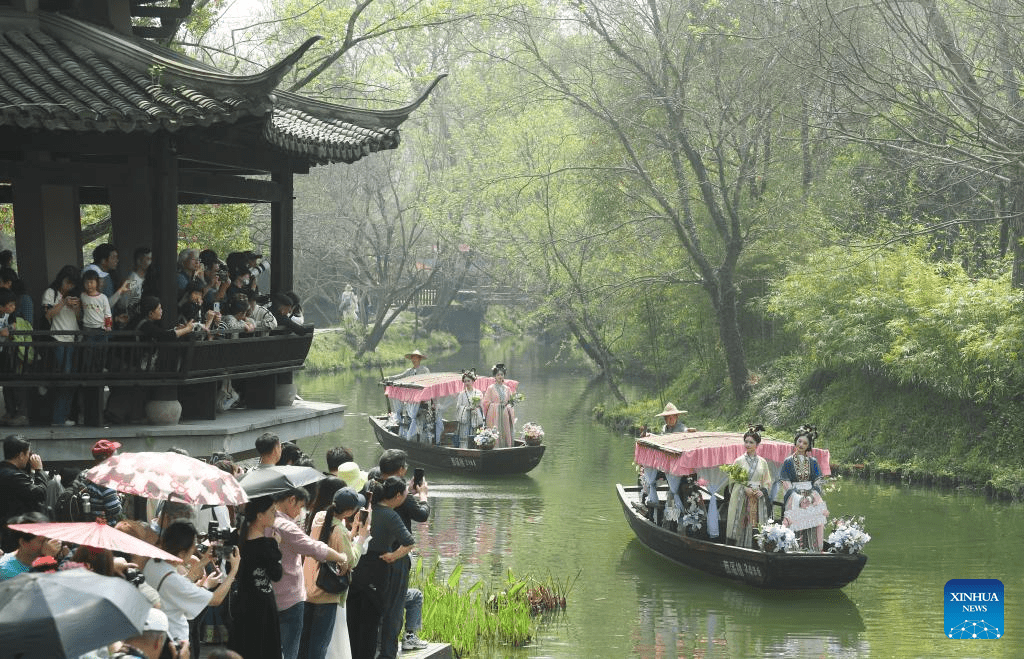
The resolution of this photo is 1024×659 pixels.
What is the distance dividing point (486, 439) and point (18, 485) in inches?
771

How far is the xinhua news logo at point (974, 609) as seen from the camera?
1694cm

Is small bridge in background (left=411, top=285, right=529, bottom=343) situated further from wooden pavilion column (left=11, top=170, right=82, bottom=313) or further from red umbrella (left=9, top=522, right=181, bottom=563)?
red umbrella (left=9, top=522, right=181, bottom=563)

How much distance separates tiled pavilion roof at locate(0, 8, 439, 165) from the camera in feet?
36.8

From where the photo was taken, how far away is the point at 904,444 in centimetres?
2858

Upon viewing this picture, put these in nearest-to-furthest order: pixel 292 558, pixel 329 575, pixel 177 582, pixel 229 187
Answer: pixel 177 582
pixel 292 558
pixel 329 575
pixel 229 187

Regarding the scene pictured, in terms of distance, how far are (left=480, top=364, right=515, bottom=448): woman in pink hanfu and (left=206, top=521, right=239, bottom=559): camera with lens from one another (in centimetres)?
1934

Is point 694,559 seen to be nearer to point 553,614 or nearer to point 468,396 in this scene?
point 553,614

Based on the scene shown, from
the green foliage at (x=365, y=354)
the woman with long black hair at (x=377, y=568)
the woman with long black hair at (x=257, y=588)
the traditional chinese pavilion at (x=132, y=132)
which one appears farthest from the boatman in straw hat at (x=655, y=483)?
the green foliage at (x=365, y=354)

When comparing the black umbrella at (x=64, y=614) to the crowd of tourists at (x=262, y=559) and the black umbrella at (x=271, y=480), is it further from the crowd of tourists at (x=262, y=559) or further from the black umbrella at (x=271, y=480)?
the black umbrella at (x=271, y=480)

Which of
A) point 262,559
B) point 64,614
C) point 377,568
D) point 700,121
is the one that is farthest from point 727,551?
point 700,121

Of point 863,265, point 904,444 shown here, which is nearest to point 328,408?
point 904,444

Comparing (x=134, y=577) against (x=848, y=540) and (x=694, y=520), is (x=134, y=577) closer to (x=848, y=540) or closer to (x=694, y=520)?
(x=848, y=540)

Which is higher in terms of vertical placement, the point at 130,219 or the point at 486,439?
the point at 130,219

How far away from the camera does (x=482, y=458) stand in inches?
1124
